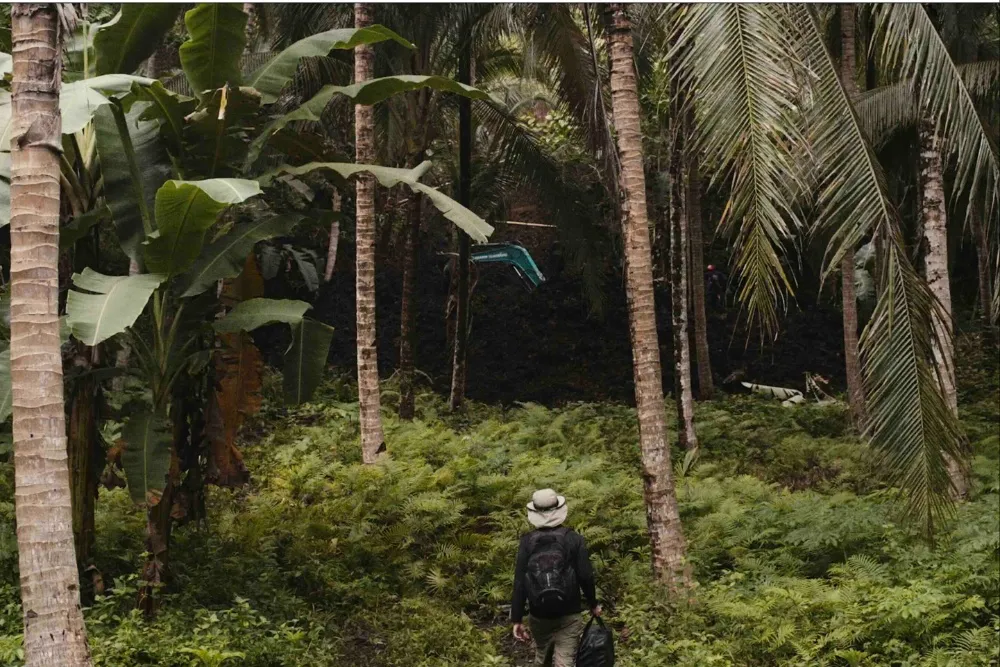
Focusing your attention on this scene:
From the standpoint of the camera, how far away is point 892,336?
738 cm

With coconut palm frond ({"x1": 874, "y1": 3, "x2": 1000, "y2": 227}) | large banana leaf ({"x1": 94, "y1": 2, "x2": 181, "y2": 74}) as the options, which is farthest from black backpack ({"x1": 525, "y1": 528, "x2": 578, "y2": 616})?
large banana leaf ({"x1": 94, "y1": 2, "x2": 181, "y2": 74})

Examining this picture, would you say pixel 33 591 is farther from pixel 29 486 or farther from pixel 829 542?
pixel 829 542

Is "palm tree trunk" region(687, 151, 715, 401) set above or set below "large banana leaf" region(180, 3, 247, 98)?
below

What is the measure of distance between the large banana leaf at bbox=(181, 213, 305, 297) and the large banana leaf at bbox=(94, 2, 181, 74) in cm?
164

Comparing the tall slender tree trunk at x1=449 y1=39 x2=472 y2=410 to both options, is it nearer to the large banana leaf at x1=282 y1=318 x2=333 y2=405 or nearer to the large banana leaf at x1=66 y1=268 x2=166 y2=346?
the large banana leaf at x1=282 y1=318 x2=333 y2=405

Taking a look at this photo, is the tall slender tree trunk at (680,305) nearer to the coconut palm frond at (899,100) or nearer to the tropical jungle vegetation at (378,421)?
the tropical jungle vegetation at (378,421)

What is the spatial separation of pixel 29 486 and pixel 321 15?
36.3ft

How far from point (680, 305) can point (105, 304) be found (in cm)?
967

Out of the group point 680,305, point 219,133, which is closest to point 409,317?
point 680,305

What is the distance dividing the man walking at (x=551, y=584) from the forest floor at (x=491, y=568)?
1325 mm

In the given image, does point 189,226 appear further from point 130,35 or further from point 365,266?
point 365,266

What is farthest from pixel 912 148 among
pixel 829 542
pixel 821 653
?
Result: pixel 821 653

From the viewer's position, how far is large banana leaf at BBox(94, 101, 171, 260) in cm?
773

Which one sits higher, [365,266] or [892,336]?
[365,266]
